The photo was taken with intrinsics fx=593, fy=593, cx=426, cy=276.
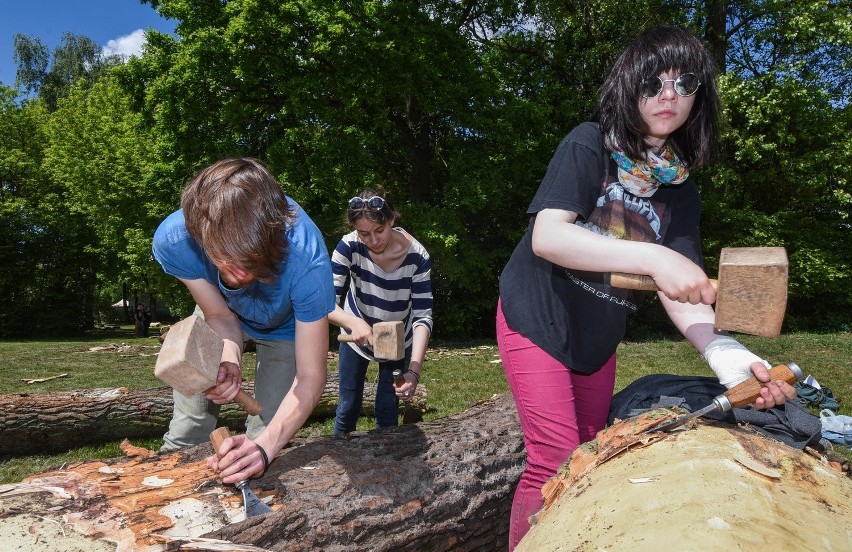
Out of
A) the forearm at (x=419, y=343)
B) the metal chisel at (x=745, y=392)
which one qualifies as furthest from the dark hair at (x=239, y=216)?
the forearm at (x=419, y=343)

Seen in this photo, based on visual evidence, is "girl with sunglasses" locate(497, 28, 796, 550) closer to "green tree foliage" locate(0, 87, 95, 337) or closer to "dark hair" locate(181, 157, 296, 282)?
"dark hair" locate(181, 157, 296, 282)

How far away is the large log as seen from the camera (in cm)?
168

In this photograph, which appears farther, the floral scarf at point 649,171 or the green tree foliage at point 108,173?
the green tree foliage at point 108,173

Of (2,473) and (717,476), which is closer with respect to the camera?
(717,476)

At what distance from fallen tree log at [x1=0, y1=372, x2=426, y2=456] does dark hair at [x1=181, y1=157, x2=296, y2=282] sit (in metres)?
3.47

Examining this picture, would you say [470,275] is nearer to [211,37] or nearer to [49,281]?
[211,37]

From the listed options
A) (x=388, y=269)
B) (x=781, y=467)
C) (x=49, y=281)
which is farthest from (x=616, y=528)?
(x=49, y=281)

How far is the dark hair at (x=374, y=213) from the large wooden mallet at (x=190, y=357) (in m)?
1.38

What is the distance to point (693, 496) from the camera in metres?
1.25

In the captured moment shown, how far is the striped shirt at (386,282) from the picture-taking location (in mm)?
3457

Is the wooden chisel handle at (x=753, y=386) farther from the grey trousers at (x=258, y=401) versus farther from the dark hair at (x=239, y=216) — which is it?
Result: the grey trousers at (x=258, y=401)

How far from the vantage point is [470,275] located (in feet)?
44.0

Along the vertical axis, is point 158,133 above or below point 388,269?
above

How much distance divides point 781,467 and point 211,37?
13.2 meters
